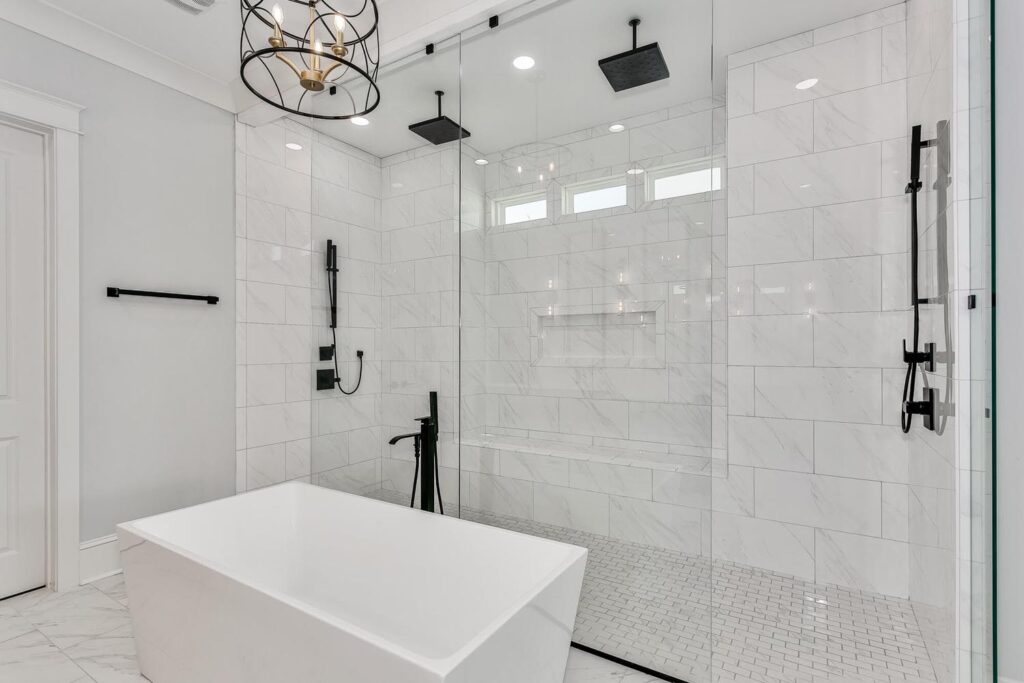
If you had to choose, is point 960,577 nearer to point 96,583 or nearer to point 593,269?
point 593,269

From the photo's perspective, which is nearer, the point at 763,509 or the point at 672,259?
the point at 672,259

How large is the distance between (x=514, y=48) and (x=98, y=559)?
3.31m

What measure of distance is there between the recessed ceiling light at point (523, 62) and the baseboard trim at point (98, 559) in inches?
121

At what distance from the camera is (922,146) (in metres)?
1.87

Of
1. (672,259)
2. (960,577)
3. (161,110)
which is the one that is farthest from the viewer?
(161,110)

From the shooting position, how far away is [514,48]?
2.18m

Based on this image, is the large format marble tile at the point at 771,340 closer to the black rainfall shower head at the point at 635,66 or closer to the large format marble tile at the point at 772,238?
the large format marble tile at the point at 772,238

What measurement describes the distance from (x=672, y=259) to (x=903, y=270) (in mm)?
1207

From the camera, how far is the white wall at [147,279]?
2.49m

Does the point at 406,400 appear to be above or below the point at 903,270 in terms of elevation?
below

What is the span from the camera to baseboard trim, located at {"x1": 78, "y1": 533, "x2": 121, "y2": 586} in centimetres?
249

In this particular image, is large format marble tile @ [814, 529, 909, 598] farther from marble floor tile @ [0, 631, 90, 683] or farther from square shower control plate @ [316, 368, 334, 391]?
marble floor tile @ [0, 631, 90, 683]

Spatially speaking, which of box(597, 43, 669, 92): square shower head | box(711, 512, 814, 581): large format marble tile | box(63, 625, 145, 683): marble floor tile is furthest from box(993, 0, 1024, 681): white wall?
box(63, 625, 145, 683): marble floor tile

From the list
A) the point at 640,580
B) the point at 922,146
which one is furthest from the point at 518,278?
the point at 922,146
